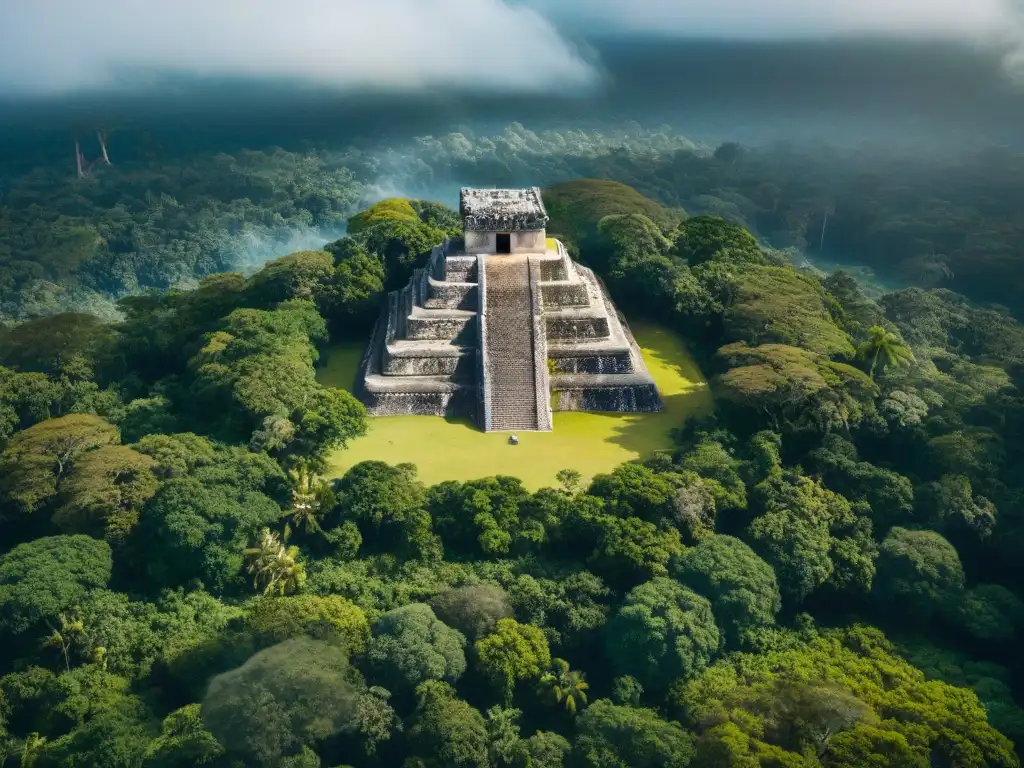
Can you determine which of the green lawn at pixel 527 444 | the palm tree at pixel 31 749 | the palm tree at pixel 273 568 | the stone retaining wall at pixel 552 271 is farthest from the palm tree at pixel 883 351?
the palm tree at pixel 31 749

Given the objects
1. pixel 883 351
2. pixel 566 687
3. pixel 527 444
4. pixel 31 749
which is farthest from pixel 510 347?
pixel 31 749

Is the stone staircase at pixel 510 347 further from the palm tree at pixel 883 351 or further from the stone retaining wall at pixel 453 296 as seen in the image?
the palm tree at pixel 883 351

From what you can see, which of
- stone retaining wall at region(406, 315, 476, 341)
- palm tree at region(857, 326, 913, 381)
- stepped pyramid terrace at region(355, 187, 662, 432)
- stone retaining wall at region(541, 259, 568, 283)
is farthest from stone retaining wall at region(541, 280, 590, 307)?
palm tree at region(857, 326, 913, 381)

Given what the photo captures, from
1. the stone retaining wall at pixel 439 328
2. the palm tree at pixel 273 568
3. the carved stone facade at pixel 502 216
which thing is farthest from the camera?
the carved stone facade at pixel 502 216

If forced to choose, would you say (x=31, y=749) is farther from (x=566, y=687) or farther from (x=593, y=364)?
(x=593, y=364)

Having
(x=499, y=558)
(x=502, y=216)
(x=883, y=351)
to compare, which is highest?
(x=502, y=216)

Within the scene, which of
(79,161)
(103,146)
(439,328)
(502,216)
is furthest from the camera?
(103,146)

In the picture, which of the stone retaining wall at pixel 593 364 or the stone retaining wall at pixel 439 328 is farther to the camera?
the stone retaining wall at pixel 439 328

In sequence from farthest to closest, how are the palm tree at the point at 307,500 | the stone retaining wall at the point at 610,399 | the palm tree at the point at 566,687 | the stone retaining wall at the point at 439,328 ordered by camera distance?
the stone retaining wall at the point at 439,328, the stone retaining wall at the point at 610,399, the palm tree at the point at 307,500, the palm tree at the point at 566,687
